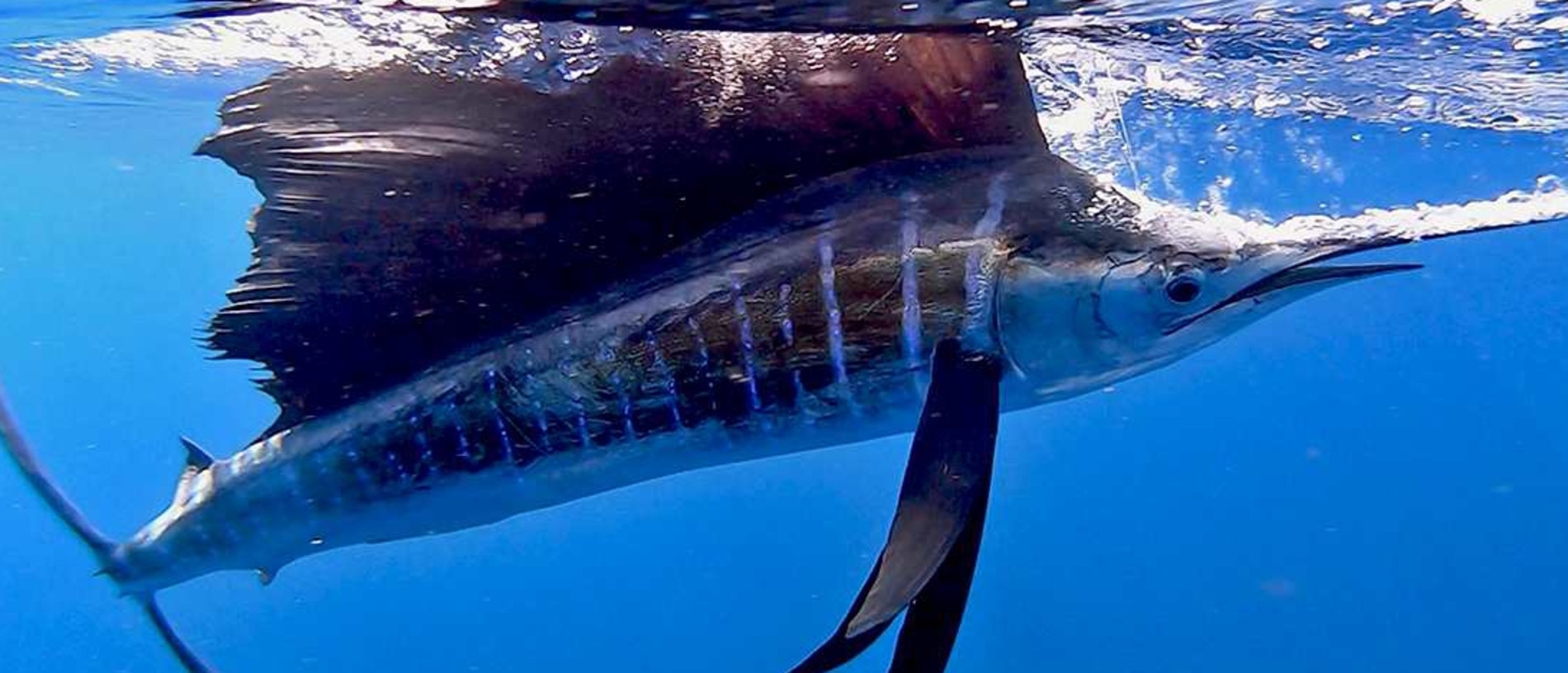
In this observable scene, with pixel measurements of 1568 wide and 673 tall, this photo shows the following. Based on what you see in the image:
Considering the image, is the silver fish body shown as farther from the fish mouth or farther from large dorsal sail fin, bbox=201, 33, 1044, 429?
the fish mouth

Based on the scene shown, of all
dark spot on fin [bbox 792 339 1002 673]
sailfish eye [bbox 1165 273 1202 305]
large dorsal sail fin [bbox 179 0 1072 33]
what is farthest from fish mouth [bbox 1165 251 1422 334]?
large dorsal sail fin [bbox 179 0 1072 33]

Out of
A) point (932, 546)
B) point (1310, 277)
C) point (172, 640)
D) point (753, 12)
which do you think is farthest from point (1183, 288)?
point (172, 640)

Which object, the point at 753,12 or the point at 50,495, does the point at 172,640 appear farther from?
the point at 753,12

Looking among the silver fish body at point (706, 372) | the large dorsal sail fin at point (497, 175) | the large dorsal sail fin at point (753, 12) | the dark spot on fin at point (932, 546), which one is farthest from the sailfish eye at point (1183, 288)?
the large dorsal sail fin at point (753, 12)

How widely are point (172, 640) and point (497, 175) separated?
75.6 inches

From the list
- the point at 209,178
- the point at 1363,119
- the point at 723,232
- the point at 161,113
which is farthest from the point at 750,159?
the point at 209,178

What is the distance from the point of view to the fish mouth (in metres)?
2.44

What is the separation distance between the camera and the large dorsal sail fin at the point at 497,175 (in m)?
3.37

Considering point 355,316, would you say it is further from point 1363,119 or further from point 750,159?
point 1363,119

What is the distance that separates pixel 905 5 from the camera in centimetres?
400

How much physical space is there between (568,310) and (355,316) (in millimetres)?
675

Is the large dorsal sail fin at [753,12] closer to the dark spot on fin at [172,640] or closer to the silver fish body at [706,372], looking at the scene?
the silver fish body at [706,372]

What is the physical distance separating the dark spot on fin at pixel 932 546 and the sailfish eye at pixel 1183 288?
0.44 m

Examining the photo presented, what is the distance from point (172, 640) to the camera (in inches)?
Result: 160
